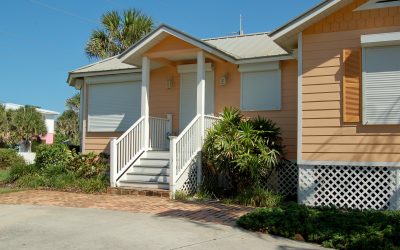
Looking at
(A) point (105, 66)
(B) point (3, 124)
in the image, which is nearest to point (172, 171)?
(A) point (105, 66)

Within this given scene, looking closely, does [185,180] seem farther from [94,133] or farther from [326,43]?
[94,133]

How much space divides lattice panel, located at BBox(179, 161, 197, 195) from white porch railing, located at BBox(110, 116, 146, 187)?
1.89m

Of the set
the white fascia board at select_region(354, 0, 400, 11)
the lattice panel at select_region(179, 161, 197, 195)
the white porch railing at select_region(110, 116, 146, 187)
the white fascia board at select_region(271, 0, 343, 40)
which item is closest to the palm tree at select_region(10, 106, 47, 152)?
the white porch railing at select_region(110, 116, 146, 187)

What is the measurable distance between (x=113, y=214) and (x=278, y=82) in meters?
6.48

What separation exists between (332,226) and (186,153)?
5.38m

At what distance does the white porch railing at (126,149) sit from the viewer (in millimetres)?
12086

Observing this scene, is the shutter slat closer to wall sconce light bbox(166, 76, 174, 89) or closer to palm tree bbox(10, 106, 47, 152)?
wall sconce light bbox(166, 76, 174, 89)

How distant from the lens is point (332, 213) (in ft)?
24.9

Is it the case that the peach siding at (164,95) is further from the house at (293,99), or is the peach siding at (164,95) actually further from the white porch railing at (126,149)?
the white porch railing at (126,149)

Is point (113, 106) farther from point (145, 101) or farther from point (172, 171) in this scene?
point (172, 171)

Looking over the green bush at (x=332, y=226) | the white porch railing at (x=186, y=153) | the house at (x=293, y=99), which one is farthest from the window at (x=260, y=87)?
the green bush at (x=332, y=226)

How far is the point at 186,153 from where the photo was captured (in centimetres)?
1178

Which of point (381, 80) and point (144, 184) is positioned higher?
point (381, 80)

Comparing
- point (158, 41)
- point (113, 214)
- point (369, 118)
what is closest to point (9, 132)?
point (158, 41)
